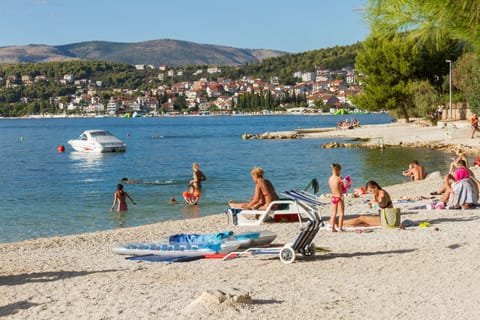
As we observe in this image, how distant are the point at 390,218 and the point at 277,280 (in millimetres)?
4163

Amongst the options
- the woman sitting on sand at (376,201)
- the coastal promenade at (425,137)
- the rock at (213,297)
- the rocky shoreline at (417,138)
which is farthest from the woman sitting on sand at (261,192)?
the coastal promenade at (425,137)

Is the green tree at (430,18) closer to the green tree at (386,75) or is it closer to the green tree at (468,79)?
the green tree at (468,79)

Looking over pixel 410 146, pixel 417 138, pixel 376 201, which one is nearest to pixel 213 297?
pixel 376 201

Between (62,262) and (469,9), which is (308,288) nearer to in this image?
(469,9)

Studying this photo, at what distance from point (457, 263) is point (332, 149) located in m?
37.5

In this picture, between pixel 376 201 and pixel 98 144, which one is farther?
pixel 98 144

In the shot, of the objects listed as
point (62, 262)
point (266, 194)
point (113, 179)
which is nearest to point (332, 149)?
point (113, 179)

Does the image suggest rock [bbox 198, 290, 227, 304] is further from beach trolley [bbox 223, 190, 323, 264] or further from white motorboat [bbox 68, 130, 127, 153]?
white motorboat [bbox 68, 130, 127, 153]

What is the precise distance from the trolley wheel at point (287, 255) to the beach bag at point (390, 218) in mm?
3071

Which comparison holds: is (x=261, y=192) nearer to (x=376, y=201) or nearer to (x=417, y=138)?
(x=376, y=201)

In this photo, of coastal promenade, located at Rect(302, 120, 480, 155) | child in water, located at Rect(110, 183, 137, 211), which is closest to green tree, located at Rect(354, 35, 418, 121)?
coastal promenade, located at Rect(302, 120, 480, 155)

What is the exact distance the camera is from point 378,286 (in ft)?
27.8

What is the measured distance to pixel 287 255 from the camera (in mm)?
10031

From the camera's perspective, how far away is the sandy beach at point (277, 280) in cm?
754
